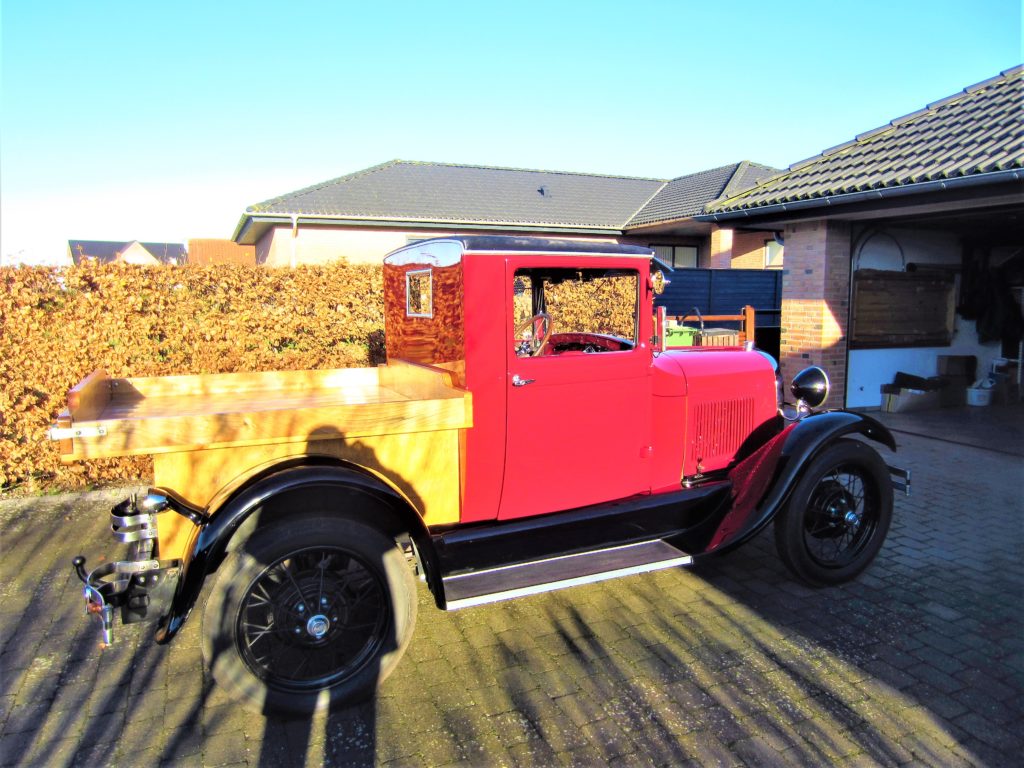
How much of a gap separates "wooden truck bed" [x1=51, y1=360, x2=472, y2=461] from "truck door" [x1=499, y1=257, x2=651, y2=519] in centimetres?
36

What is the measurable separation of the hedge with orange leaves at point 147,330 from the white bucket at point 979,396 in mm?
8272

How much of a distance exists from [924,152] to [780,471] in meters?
5.67

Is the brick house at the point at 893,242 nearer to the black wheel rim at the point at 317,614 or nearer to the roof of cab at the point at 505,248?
the roof of cab at the point at 505,248

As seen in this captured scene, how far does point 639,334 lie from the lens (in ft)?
11.3

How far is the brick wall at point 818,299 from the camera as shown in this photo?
27.0 feet

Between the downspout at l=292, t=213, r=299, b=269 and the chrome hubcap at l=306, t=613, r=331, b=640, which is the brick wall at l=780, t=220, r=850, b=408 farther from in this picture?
the downspout at l=292, t=213, r=299, b=269

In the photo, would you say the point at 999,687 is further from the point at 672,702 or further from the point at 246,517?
the point at 246,517

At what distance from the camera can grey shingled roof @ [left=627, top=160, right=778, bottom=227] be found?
58.5 ft

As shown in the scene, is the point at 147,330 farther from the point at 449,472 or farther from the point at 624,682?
the point at 624,682

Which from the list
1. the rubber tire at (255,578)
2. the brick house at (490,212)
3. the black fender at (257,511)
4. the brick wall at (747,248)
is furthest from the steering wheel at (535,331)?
the brick wall at (747,248)

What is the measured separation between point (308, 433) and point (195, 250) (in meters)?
31.8

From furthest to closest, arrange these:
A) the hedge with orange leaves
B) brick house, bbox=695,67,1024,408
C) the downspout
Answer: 1. the downspout
2. brick house, bbox=695,67,1024,408
3. the hedge with orange leaves

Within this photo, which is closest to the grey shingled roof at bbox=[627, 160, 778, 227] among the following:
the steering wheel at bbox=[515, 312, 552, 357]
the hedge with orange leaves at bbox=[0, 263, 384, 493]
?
the hedge with orange leaves at bbox=[0, 263, 384, 493]

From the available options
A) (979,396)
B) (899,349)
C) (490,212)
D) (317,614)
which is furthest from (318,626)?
(490,212)
